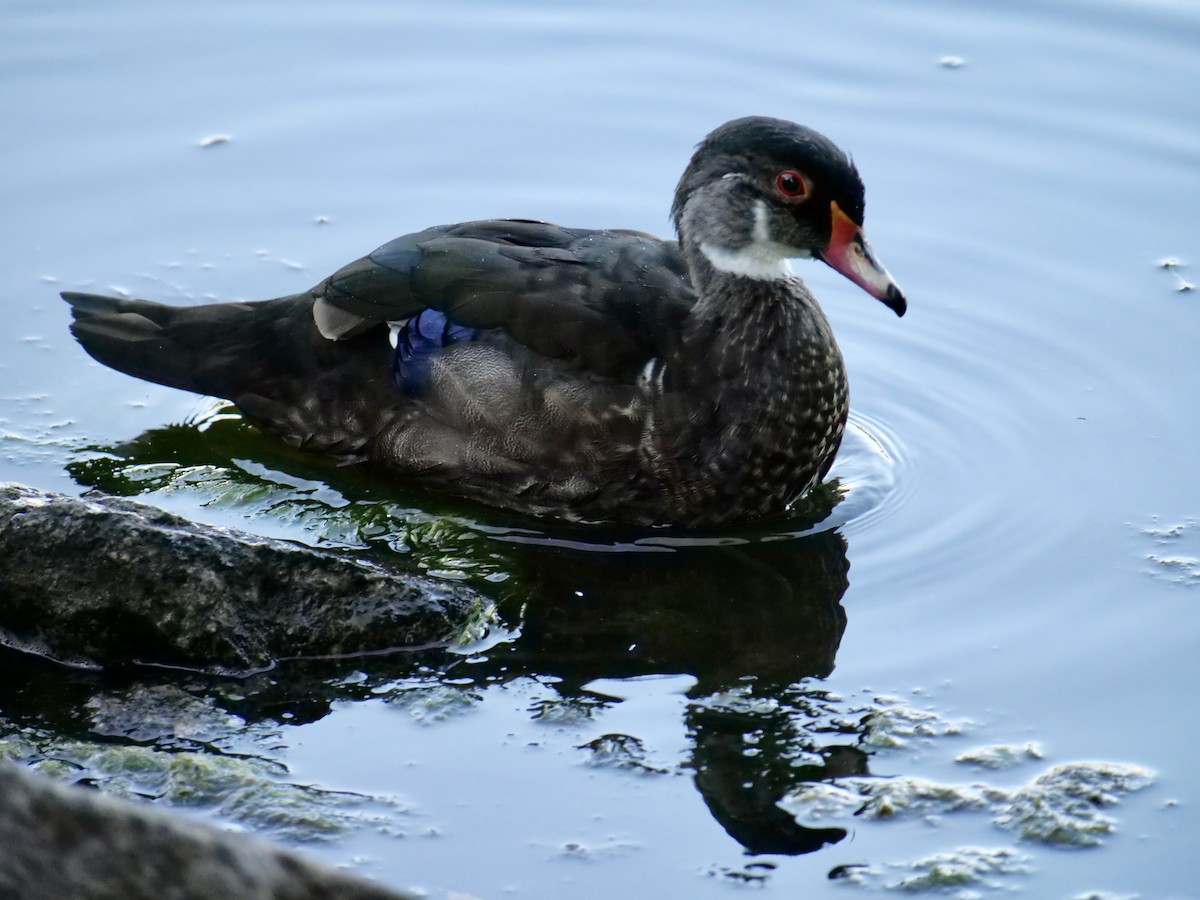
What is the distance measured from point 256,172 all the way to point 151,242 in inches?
32.0

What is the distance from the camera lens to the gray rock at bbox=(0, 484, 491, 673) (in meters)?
5.81

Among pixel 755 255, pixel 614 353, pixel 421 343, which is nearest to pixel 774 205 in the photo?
pixel 755 255

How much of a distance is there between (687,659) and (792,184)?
6.46 feet

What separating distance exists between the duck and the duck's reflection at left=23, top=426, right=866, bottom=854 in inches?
10.3

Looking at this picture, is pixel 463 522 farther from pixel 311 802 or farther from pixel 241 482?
pixel 311 802

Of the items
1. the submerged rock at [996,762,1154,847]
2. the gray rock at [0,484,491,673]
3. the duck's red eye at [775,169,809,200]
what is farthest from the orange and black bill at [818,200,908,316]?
the gray rock at [0,484,491,673]

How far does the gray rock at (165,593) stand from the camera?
581 cm

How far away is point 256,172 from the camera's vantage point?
9.67 meters

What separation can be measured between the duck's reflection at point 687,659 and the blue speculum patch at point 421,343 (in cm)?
62

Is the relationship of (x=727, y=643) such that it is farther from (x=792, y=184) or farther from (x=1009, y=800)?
(x=792, y=184)

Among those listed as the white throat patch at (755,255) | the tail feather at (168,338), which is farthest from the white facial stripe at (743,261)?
the tail feather at (168,338)

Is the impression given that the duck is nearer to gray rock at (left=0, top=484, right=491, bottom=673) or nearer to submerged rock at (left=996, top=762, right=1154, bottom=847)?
gray rock at (left=0, top=484, right=491, bottom=673)

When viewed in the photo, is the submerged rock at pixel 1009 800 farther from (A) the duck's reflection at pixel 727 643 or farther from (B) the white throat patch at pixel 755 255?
(B) the white throat patch at pixel 755 255

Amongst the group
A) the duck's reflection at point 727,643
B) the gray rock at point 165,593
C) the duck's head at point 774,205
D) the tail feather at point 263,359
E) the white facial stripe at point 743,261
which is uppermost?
the duck's head at point 774,205
